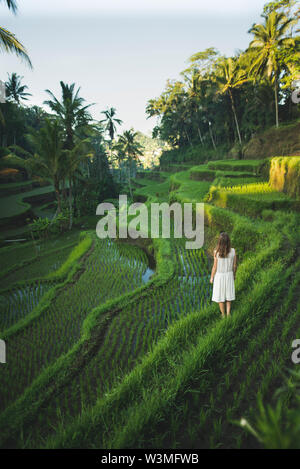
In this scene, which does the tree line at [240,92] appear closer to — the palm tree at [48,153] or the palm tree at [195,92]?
the palm tree at [195,92]

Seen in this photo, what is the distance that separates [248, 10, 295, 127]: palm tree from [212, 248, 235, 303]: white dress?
50.1ft

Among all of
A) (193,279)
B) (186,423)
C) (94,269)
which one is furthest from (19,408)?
(94,269)

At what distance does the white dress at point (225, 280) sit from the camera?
2.88 m

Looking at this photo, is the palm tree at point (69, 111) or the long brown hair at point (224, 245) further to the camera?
the palm tree at point (69, 111)

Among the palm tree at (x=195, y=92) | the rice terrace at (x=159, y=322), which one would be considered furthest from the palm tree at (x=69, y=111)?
the palm tree at (x=195, y=92)

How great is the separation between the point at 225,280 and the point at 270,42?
17076 millimetres

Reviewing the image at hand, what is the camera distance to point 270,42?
529 inches

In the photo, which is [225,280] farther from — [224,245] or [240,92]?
[240,92]

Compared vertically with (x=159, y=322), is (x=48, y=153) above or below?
above

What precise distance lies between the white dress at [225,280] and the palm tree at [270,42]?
15262 millimetres

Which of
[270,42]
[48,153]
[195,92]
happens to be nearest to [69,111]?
[48,153]

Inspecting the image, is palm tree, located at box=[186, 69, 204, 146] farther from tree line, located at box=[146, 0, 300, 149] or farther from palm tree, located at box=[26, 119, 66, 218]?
palm tree, located at box=[26, 119, 66, 218]

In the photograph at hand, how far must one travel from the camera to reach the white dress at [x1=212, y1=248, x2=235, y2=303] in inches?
113

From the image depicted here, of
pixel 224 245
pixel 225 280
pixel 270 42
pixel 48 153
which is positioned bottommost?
pixel 225 280
